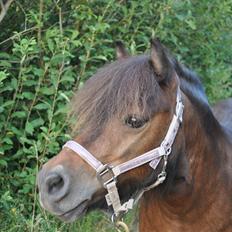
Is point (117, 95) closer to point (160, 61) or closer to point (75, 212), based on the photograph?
point (160, 61)

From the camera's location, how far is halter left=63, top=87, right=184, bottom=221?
7.44ft

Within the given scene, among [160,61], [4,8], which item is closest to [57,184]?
[160,61]

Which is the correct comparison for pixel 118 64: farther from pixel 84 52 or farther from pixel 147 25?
pixel 147 25

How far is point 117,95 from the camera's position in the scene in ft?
7.67

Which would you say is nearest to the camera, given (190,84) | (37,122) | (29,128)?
(190,84)

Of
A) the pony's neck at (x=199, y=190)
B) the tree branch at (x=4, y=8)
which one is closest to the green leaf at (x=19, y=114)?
the tree branch at (x=4, y=8)

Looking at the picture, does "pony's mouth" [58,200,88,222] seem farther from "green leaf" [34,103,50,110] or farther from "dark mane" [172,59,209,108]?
"green leaf" [34,103,50,110]

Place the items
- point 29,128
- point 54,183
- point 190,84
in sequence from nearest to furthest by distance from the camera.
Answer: point 54,183 → point 190,84 → point 29,128

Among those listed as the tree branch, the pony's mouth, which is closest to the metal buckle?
the pony's mouth

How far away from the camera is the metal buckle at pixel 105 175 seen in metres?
2.27

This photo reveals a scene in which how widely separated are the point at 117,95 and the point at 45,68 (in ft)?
5.00

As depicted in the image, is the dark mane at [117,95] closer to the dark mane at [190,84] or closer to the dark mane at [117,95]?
the dark mane at [117,95]

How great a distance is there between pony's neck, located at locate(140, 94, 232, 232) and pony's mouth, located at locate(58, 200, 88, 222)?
0.46 meters

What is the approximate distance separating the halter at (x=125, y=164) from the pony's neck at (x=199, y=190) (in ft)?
0.55
